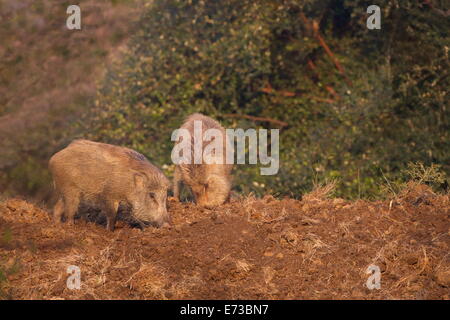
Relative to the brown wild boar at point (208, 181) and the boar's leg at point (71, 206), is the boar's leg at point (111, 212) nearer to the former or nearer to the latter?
the boar's leg at point (71, 206)

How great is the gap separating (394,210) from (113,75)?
7125 millimetres

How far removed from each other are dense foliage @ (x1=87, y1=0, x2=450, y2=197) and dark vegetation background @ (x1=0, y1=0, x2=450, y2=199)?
0.08 feet

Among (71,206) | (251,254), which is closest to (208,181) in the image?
(71,206)

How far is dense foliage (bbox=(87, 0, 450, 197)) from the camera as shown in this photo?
38.2 ft

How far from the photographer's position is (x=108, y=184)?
7598 millimetres

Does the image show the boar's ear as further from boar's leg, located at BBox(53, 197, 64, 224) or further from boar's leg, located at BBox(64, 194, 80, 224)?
boar's leg, located at BBox(53, 197, 64, 224)

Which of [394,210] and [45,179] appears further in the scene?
[45,179]

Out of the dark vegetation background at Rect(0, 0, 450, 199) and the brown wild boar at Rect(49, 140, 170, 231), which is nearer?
the brown wild boar at Rect(49, 140, 170, 231)

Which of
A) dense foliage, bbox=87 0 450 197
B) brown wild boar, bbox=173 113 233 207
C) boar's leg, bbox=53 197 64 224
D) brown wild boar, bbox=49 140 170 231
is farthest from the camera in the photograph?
dense foliage, bbox=87 0 450 197

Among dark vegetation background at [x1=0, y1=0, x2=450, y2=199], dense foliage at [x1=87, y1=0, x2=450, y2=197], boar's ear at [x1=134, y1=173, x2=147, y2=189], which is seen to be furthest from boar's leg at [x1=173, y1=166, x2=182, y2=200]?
dense foliage at [x1=87, y1=0, x2=450, y2=197]

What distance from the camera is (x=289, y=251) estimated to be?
638cm
